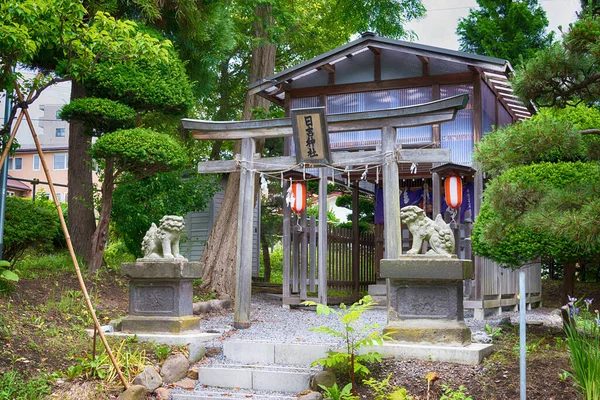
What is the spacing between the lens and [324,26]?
19953mm

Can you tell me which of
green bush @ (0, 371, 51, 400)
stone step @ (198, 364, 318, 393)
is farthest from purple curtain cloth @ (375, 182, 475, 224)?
green bush @ (0, 371, 51, 400)

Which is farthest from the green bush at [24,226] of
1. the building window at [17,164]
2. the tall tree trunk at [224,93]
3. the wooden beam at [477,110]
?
the building window at [17,164]

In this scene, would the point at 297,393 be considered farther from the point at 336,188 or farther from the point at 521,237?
the point at 336,188

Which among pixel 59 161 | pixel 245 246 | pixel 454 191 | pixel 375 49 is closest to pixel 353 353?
pixel 245 246

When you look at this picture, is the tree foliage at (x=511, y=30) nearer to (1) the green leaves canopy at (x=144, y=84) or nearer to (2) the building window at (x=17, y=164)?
(1) the green leaves canopy at (x=144, y=84)

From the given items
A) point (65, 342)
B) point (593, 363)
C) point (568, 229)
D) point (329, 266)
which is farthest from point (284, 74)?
point (593, 363)

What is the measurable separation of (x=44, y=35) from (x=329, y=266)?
858cm

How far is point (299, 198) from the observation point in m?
13.6

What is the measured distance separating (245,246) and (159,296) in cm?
196

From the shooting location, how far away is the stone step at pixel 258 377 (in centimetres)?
754

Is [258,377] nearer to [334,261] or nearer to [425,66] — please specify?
[334,261]

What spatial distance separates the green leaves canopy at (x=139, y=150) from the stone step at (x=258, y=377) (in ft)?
15.9

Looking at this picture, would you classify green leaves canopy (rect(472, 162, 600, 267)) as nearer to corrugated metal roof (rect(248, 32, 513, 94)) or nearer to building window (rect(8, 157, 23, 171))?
corrugated metal roof (rect(248, 32, 513, 94))

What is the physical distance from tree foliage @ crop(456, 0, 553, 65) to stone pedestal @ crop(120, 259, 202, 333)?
15.8m
